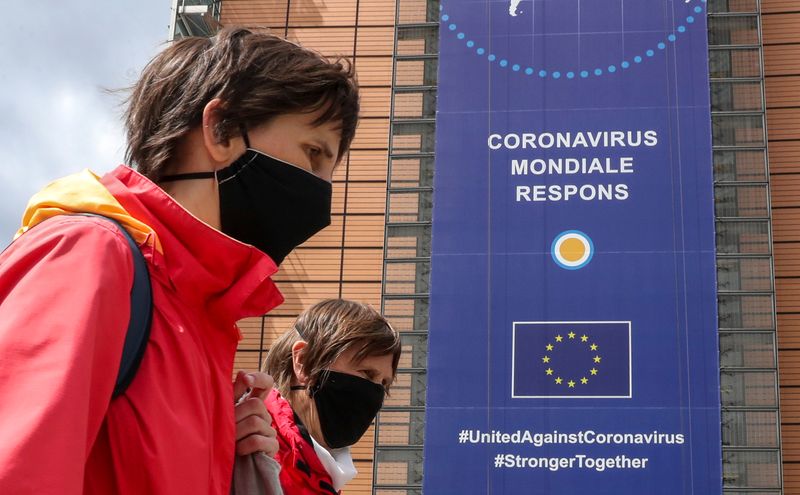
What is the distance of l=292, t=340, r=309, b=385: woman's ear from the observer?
2369mm

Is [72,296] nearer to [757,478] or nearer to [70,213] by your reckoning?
[70,213]

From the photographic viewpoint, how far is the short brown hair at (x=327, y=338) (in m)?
2.37

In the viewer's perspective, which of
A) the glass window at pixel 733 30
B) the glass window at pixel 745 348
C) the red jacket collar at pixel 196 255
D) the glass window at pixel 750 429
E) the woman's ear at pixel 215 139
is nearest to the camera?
the red jacket collar at pixel 196 255

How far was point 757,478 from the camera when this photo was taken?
13.1m

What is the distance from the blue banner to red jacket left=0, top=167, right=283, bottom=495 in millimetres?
11499

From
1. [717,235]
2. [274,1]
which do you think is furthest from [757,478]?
[274,1]

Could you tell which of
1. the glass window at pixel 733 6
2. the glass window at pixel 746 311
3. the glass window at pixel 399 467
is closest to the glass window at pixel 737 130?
the glass window at pixel 733 6

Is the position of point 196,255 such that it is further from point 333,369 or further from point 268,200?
point 333,369

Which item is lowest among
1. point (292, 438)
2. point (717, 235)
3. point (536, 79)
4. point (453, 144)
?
point (292, 438)

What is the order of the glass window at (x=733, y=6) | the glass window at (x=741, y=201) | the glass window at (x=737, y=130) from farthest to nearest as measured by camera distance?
the glass window at (x=733, y=6)
the glass window at (x=737, y=130)
the glass window at (x=741, y=201)

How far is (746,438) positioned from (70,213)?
13.3 m

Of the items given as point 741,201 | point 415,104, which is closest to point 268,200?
point 741,201

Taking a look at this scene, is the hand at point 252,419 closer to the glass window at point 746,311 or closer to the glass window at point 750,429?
the glass window at point 750,429

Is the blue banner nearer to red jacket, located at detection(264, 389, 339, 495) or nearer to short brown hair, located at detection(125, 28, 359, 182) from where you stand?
red jacket, located at detection(264, 389, 339, 495)
